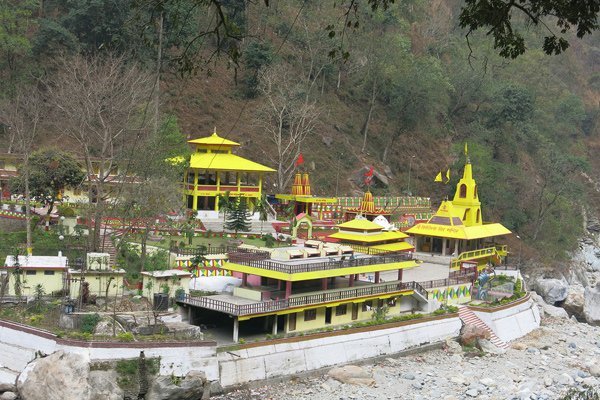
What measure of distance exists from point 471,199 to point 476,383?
2021 cm

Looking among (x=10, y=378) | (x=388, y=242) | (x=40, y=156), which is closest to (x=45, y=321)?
(x=10, y=378)

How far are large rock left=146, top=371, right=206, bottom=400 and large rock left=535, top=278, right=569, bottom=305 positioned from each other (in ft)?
84.8

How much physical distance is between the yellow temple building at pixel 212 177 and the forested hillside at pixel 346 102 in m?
3.05

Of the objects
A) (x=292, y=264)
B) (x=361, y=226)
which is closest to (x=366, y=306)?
(x=292, y=264)

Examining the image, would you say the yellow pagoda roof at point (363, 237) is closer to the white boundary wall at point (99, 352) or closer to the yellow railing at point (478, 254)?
the yellow railing at point (478, 254)

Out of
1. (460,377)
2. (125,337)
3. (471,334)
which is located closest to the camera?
(125,337)

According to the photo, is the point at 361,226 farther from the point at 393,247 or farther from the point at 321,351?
the point at 321,351

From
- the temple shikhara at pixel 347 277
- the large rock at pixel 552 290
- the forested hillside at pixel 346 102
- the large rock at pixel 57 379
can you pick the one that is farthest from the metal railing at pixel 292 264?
the large rock at pixel 552 290

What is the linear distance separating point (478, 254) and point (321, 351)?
17301mm

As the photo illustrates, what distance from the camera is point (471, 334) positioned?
3303cm

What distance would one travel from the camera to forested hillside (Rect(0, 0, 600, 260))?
52.0 metres

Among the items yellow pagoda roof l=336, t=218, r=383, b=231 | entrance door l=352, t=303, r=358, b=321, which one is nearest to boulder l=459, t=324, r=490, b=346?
entrance door l=352, t=303, r=358, b=321

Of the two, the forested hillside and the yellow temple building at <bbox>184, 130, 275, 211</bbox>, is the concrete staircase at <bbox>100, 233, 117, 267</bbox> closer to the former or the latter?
the forested hillside

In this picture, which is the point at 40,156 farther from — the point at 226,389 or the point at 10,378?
the point at 226,389
